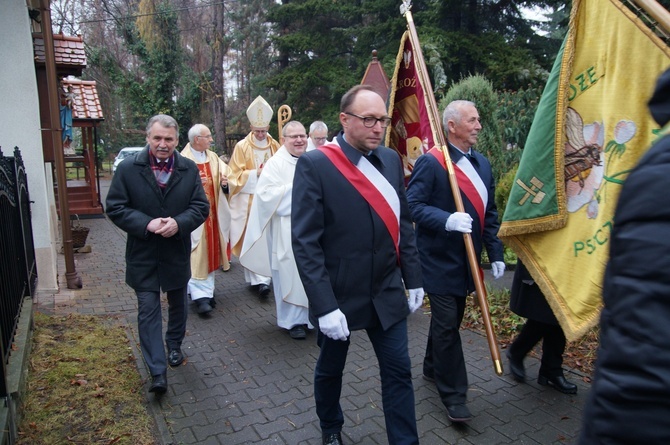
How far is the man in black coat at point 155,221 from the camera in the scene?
4035 millimetres

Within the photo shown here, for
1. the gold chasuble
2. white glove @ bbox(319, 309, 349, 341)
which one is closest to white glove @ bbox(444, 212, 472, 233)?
white glove @ bbox(319, 309, 349, 341)

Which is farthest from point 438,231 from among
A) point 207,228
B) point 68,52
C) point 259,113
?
point 68,52

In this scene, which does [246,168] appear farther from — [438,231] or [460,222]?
[460,222]

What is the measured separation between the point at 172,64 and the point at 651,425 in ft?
99.5

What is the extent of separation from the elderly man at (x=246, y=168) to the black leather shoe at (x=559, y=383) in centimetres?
390

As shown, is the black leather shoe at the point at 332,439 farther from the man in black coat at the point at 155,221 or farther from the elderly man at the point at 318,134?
the elderly man at the point at 318,134

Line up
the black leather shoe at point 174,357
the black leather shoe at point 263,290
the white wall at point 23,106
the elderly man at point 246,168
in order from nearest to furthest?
the black leather shoe at point 174,357
the white wall at point 23,106
the black leather shoe at point 263,290
the elderly man at point 246,168

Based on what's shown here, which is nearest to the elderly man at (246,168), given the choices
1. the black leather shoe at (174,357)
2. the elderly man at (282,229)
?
the elderly man at (282,229)

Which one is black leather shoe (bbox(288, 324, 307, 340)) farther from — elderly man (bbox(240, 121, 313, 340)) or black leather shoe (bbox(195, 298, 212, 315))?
black leather shoe (bbox(195, 298, 212, 315))

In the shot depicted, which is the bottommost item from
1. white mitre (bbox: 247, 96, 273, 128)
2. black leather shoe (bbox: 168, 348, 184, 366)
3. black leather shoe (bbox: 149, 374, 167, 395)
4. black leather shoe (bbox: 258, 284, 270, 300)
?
black leather shoe (bbox: 258, 284, 270, 300)

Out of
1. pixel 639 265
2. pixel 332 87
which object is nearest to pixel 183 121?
pixel 332 87

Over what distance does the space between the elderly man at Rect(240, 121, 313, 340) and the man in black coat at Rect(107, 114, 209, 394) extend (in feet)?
3.85

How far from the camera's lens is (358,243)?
9.90ft

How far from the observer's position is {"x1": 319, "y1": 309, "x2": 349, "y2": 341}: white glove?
9.25 feet
